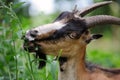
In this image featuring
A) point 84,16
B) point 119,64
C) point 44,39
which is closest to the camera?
point 44,39

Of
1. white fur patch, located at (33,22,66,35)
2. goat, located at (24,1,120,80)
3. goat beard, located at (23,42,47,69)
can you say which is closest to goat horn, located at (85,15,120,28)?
goat, located at (24,1,120,80)

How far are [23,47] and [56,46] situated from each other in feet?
1.57

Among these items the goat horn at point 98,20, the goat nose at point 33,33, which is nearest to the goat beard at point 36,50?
the goat nose at point 33,33

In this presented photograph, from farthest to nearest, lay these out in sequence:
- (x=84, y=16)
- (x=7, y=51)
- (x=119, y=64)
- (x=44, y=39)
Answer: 1. (x=119, y=64)
2. (x=7, y=51)
3. (x=84, y=16)
4. (x=44, y=39)

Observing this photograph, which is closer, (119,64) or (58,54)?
(58,54)

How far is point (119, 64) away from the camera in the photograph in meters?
17.2

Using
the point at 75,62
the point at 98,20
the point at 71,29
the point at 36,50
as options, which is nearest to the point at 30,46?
the point at 36,50

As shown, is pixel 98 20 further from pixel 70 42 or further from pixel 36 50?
pixel 36 50

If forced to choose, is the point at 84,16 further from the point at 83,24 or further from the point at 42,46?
the point at 42,46

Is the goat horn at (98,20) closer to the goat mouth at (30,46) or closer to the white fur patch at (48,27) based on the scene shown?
the white fur patch at (48,27)

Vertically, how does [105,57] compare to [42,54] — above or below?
below

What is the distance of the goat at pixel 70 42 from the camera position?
8664 millimetres

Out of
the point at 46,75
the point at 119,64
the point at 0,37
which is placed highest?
the point at 0,37

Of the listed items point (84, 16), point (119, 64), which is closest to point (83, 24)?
point (84, 16)
